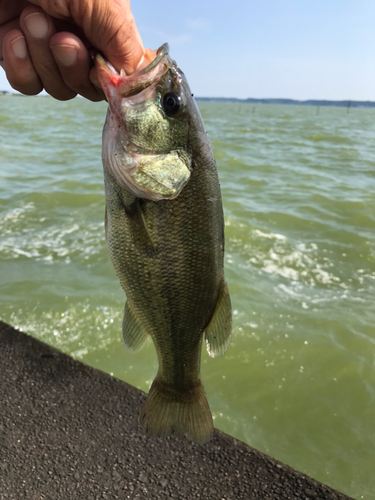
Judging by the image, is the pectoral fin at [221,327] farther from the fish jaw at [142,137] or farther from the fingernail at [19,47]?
the fingernail at [19,47]

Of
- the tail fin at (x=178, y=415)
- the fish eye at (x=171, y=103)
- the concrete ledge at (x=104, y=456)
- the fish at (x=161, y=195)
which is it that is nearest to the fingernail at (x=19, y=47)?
the fish at (x=161, y=195)

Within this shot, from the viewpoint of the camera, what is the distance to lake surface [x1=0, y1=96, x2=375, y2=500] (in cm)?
362

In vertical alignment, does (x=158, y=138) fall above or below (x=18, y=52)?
below

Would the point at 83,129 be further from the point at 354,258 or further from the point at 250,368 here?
the point at 250,368

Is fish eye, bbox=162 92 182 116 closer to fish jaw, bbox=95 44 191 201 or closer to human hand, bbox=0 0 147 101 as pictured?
fish jaw, bbox=95 44 191 201

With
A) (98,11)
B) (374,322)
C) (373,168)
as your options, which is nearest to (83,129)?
(373,168)

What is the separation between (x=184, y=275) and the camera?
5.64ft

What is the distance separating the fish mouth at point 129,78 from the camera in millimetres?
1582

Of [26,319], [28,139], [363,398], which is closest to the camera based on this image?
[363,398]

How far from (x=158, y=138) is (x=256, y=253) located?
18.8 feet

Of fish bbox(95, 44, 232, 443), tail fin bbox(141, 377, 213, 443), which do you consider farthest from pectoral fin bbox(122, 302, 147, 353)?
tail fin bbox(141, 377, 213, 443)

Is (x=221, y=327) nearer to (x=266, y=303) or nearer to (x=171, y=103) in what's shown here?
(x=171, y=103)

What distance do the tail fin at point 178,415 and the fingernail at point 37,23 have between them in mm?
1788

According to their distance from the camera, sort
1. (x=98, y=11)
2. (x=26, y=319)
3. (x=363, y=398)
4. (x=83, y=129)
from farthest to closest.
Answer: (x=83, y=129) → (x=26, y=319) → (x=363, y=398) → (x=98, y=11)
